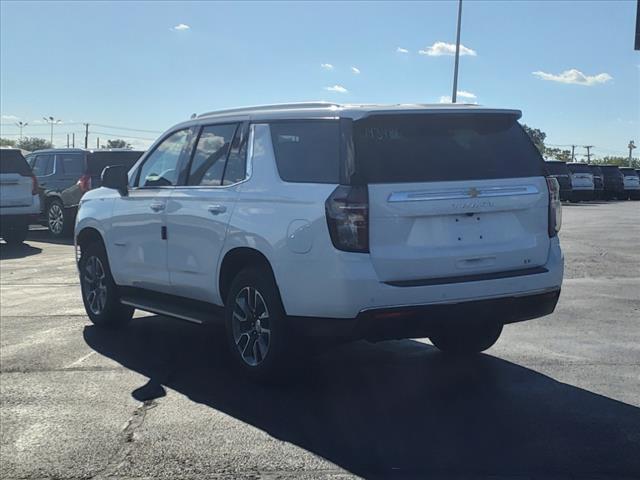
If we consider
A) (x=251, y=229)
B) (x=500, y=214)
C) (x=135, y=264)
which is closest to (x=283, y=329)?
(x=251, y=229)

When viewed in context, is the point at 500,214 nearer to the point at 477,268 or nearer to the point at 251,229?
the point at 477,268

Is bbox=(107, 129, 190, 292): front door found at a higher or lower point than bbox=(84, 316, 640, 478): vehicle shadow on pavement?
higher

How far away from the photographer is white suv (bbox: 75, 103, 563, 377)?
506 cm

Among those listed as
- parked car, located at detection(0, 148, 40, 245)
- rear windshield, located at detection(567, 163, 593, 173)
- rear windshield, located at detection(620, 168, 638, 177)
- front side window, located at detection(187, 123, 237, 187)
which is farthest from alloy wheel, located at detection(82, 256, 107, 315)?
rear windshield, located at detection(620, 168, 638, 177)

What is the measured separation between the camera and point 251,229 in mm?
5711

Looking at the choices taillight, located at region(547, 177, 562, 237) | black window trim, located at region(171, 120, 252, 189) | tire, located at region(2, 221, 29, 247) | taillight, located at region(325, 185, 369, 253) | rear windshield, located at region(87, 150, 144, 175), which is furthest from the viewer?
rear windshield, located at region(87, 150, 144, 175)

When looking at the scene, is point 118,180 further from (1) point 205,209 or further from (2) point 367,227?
(2) point 367,227

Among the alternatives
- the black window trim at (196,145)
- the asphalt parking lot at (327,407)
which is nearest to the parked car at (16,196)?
the asphalt parking lot at (327,407)

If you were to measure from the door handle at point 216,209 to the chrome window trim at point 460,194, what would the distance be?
61.3 inches

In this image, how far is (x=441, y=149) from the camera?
541 centimetres

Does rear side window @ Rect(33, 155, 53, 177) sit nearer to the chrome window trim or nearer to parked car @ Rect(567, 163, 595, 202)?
the chrome window trim

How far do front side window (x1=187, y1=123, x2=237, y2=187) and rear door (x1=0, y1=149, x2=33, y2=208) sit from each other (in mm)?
10774

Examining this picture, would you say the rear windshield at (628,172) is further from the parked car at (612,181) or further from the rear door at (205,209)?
the rear door at (205,209)

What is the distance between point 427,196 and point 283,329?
1364mm
